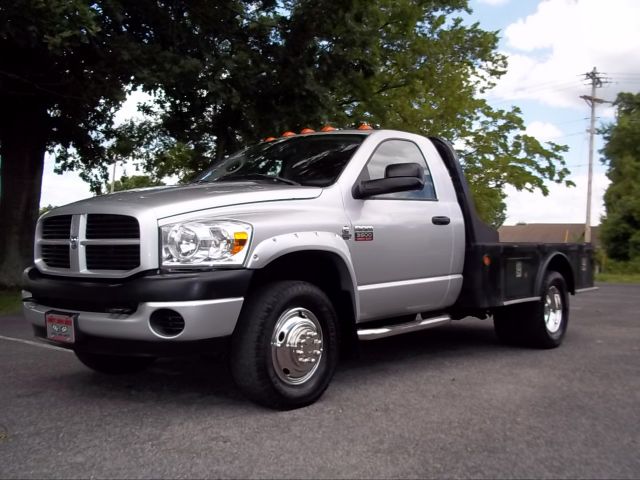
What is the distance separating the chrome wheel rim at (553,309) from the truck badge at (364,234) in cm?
279

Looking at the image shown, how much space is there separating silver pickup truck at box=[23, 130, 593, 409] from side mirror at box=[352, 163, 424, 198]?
0.01m

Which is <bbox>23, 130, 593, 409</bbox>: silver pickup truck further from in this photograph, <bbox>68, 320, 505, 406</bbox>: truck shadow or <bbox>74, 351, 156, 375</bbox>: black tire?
<bbox>68, 320, 505, 406</bbox>: truck shadow

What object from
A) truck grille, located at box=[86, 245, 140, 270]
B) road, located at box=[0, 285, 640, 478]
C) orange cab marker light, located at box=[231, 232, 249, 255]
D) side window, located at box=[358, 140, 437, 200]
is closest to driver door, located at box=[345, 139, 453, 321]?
side window, located at box=[358, 140, 437, 200]

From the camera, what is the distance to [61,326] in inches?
162

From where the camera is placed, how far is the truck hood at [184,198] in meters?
3.94

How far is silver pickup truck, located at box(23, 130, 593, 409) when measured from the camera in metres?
3.83

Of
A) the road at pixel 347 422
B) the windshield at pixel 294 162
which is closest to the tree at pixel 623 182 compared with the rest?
the road at pixel 347 422

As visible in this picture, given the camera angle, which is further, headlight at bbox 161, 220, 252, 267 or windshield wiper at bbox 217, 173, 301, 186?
windshield wiper at bbox 217, 173, 301, 186

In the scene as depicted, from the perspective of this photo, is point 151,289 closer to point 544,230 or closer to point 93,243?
point 93,243

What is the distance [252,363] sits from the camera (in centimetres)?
394

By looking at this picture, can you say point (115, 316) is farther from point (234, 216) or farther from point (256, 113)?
point (256, 113)

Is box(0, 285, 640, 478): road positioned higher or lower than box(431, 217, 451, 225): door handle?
lower

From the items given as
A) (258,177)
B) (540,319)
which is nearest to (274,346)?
(258,177)

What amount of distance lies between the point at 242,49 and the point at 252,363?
8590mm
